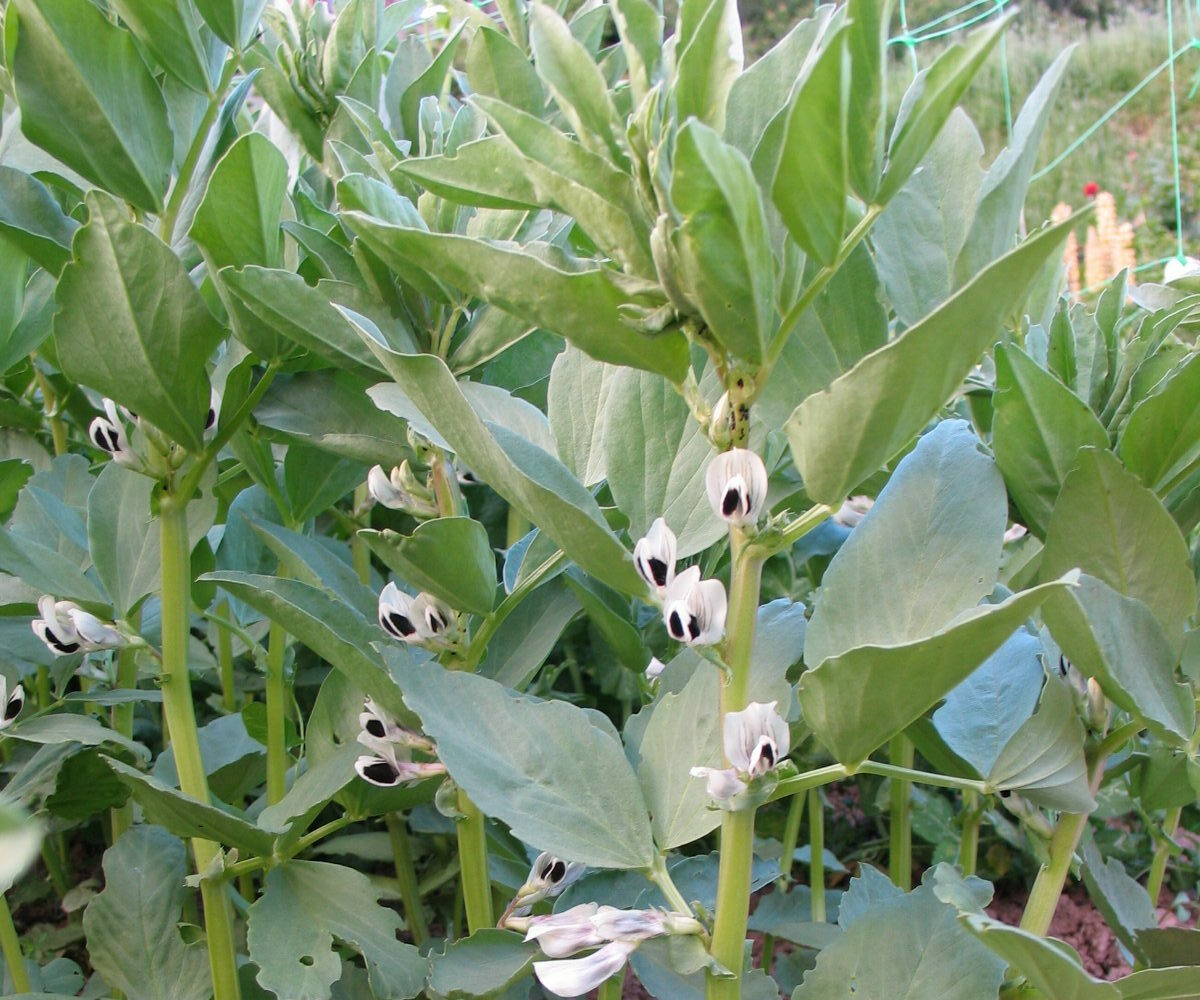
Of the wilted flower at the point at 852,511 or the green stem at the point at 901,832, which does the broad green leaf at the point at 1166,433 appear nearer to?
the wilted flower at the point at 852,511

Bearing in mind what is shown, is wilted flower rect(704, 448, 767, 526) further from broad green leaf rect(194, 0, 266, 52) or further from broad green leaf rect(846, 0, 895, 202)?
broad green leaf rect(194, 0, 266, 52)

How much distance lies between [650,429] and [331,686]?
0.91ft

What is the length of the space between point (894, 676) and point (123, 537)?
59cm

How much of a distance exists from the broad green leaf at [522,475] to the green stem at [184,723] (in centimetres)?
28

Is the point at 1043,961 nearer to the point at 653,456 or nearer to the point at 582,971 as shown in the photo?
the point at 582,971

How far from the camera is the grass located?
666 cm

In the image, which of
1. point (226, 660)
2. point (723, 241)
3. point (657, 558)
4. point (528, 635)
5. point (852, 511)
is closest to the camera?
point (723, 241)

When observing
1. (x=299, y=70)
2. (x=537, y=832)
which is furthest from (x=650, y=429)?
(x=299, y=70)

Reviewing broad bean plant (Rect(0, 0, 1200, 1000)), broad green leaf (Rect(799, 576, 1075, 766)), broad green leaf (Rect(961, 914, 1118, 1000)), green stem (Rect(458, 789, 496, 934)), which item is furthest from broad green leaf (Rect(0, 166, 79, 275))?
broad green leaf (Rect(961, 914, 1118, 1000))

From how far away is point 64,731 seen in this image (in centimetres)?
74

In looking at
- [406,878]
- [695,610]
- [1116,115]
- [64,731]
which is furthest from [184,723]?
[1116,115]

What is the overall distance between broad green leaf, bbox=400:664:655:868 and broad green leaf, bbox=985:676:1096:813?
204 mm

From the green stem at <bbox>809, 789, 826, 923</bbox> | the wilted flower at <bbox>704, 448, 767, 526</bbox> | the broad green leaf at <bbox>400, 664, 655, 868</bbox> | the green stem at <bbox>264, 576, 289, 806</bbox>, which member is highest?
the wilted flower at <bbox>704, 448, 767, 526</bbox>

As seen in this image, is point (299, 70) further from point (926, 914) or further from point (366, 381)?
point (926, 914)
